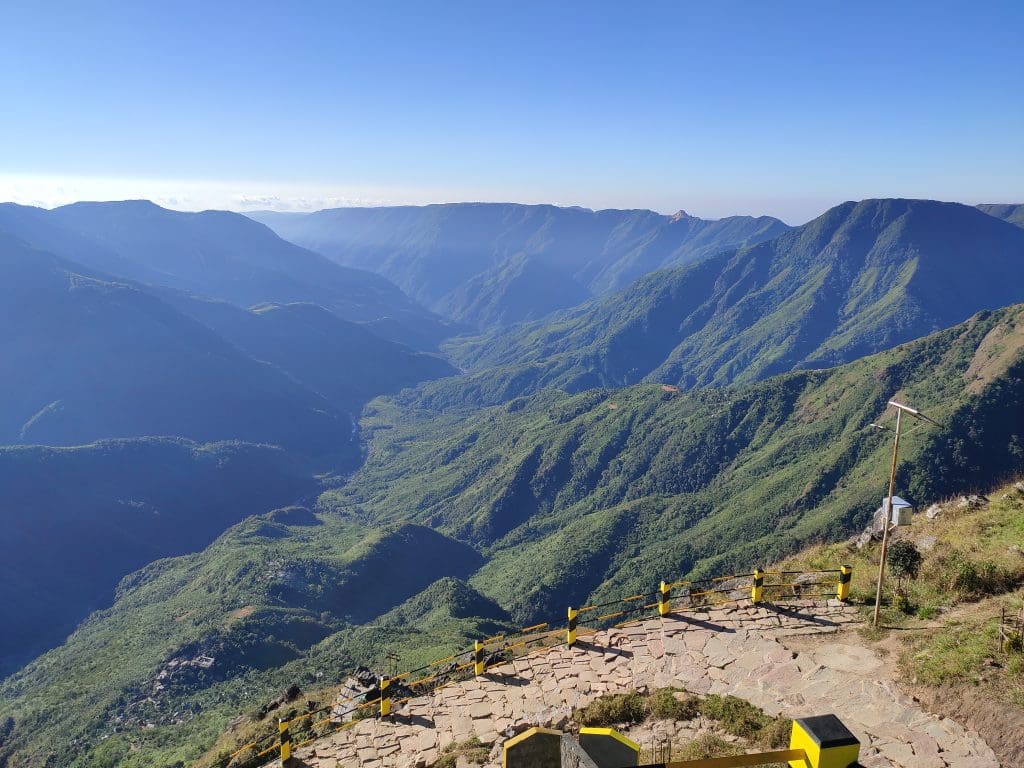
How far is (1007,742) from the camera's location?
13109 millimetres

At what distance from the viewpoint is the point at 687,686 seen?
18.2m

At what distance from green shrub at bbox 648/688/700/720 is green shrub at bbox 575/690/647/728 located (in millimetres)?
326

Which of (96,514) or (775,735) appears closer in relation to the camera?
(775,735)

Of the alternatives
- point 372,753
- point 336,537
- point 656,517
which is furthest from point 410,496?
point 372,753

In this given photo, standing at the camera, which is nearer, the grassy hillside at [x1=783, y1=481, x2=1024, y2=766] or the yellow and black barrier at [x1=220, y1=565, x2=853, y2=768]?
the grassy hillside at [x1=783, y1=481, x2=1024, y2=766]

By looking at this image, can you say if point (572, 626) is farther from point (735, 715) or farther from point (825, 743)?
point (825, 743)

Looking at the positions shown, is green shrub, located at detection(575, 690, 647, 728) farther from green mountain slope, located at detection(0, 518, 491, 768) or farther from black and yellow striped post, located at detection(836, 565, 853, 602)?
green mountain slope, located at detection(0, 518, 491, 768)

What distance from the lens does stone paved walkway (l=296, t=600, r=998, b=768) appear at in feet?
50.2

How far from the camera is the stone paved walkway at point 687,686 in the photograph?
15305mm

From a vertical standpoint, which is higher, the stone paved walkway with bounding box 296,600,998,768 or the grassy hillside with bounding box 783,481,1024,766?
the grassy hillside with bounding box 783,481,1024,766

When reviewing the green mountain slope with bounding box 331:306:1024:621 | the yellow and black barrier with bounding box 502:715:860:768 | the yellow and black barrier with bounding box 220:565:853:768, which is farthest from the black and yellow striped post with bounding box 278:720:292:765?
the green mountain slope with bounding box 331:306:1024:621

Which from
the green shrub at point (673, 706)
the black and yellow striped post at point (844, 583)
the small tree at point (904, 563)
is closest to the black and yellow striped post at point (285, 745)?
the green shrub at point (673, 706)

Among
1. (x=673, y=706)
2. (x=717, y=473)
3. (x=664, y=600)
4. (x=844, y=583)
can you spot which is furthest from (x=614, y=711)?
(x=717, y=473)

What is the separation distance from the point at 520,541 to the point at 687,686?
467 ft
